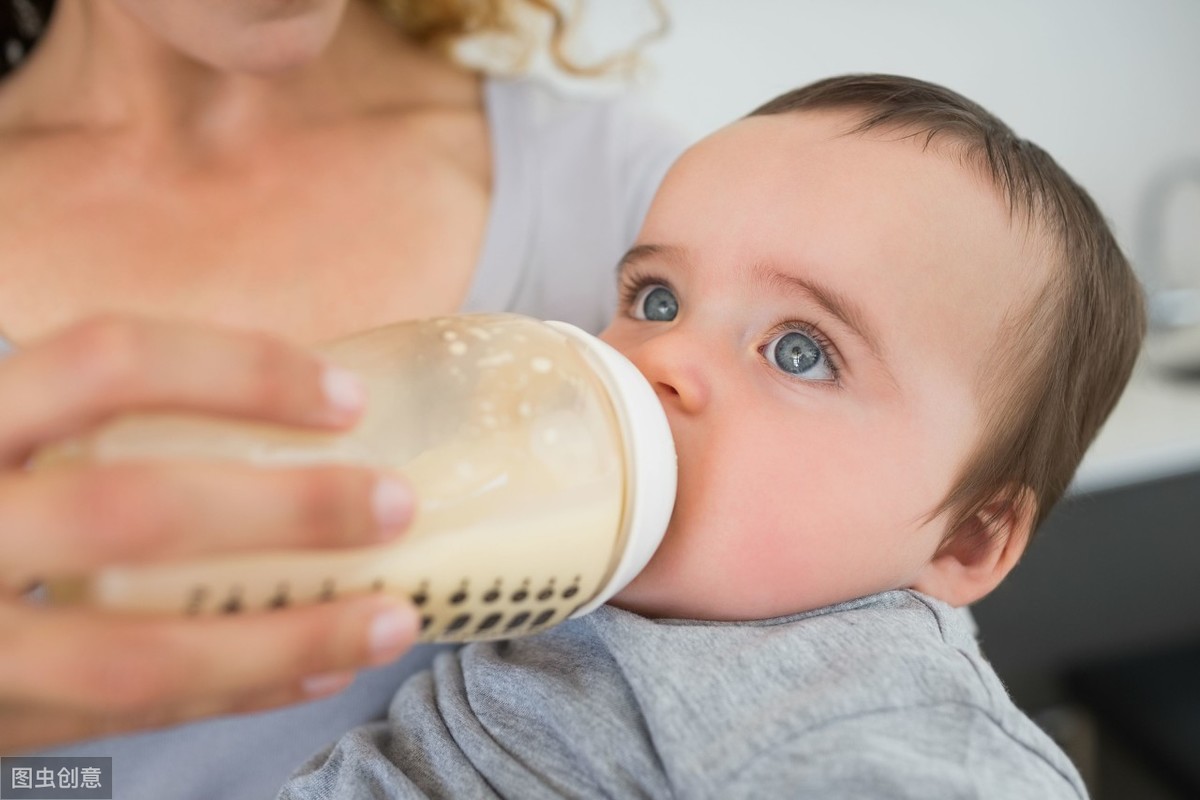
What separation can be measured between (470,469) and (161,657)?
0.58 feet

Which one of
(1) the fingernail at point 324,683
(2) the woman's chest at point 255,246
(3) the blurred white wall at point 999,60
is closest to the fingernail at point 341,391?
(1) the fingernail at point 324,683

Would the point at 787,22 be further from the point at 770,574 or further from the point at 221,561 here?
the point at 221,561

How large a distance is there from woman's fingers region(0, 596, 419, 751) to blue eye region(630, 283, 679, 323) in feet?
1.44

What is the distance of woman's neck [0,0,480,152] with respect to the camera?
3.80 ft

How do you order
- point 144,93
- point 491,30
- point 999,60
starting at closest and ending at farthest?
point 144,93 < point 491,30 < point 999,60

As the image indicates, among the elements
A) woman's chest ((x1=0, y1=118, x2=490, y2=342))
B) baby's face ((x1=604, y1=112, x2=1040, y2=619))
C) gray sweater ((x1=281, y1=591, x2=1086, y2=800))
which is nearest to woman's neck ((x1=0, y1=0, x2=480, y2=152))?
woman's chest ((x1=0, y1=118, x2=490, y2=342))

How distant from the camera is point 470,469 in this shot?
539 millimetres

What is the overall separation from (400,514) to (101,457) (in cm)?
13

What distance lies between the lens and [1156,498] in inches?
73.2

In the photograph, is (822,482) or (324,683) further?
(822,482)

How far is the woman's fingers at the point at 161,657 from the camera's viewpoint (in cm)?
42

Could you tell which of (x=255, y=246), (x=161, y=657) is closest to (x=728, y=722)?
(x=161, y=657)

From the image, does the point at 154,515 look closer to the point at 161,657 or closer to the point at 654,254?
the point at 161,657

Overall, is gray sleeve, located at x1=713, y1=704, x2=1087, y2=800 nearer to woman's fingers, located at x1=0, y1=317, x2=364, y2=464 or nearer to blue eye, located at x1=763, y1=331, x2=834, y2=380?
blue eye, located at x1=763, y1=331, x2=834, y2=380
